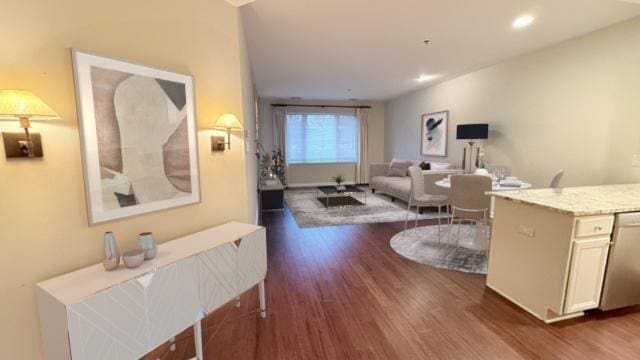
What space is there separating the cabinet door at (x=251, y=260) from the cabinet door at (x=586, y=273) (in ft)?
7.03

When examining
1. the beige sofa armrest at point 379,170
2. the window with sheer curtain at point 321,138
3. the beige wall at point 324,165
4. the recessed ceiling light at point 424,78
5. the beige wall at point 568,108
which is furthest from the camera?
the window with sheer curtain at point 321,138

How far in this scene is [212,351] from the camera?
174 centimetres

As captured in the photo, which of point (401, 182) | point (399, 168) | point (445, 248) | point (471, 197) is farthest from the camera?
point (399, 168)

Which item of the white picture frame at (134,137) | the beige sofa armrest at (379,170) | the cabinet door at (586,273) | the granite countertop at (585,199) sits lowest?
the cabinet door at (586,273)

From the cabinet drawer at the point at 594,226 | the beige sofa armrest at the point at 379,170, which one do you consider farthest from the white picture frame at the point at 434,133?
the cabinet drawer at the point at 594,226

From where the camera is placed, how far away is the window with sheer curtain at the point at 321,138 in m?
8.03

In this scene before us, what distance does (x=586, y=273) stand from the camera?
76.4 inches

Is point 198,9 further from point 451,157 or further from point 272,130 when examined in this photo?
point 272,130

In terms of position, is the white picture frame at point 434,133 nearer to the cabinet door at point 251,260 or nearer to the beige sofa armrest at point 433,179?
the beige sofa armrest at point 433,179

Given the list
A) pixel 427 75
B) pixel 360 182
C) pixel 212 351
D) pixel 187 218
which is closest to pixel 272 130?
pixel 360 182

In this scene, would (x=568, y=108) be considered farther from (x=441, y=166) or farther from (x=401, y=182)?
(x=401, y=182)

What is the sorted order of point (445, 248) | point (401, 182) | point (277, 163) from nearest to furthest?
1. point (445, 248)
2. point (401, 182)
3. point (277, 163)

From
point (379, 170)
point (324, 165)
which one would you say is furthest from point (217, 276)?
point (324, 165)

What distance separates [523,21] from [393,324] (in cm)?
327
